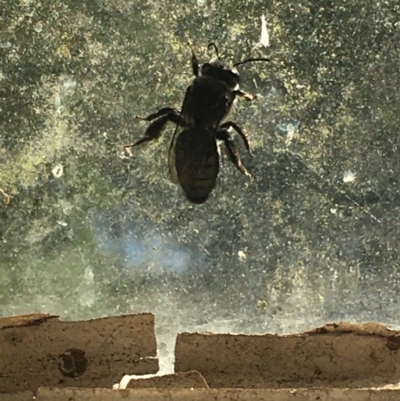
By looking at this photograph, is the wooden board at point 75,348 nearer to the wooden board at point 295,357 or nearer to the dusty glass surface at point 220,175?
the wooden board at point 295,357

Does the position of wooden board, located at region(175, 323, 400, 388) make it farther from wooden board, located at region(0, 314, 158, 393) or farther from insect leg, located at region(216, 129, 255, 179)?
insect leg, located at region(216, 129, 255, 179)

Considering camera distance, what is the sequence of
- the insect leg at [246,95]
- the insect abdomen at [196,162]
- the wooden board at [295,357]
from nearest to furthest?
the wooden board at [295,357] → the insect abdomen at [196,162] → the insect leg at [246,95]

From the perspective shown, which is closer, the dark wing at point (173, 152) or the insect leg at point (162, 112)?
the dark wing at point (173, 152)

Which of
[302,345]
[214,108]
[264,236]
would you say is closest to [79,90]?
[214,108]

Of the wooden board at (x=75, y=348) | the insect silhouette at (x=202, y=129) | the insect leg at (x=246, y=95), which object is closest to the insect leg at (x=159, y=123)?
the insect silhouette at (x=202, y=129)

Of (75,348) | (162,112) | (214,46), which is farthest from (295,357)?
(214,46)

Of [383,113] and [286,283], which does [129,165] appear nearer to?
[286,283]

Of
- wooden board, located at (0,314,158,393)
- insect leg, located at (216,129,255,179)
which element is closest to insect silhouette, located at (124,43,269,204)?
insect leg, located at (216,129,255,179)
